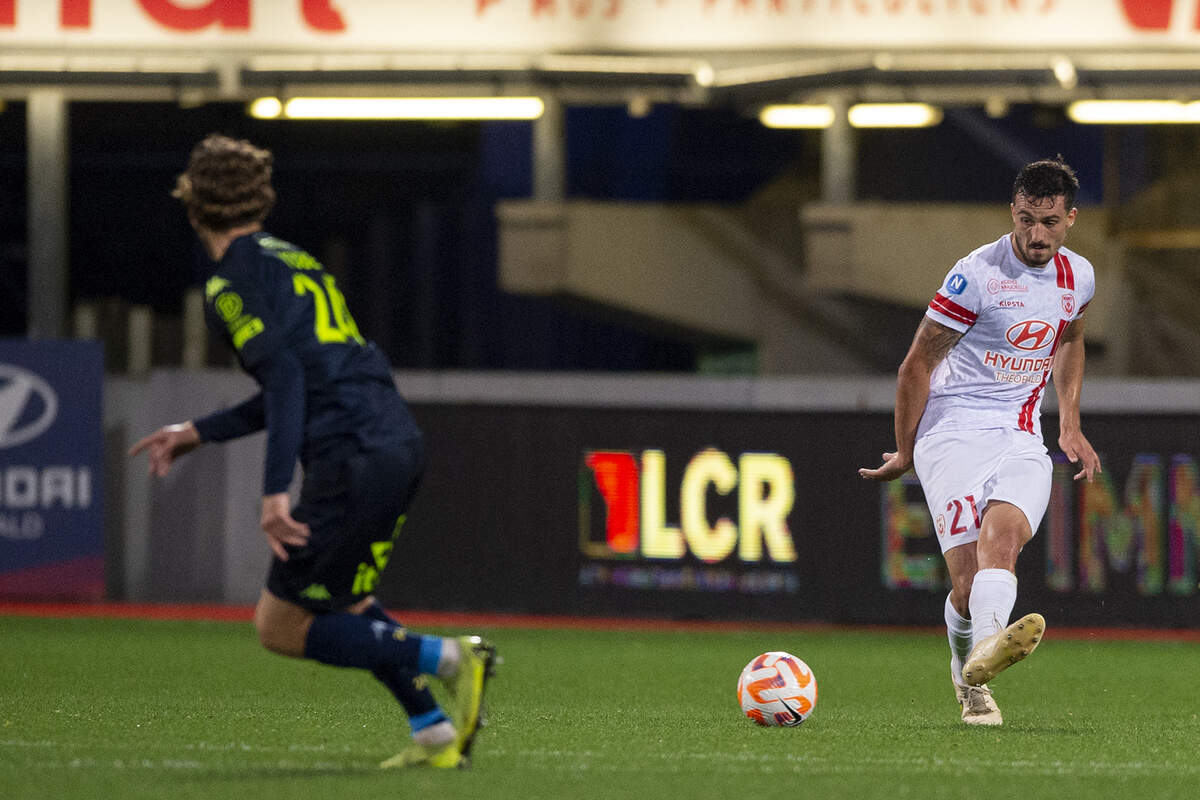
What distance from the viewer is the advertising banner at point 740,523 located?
43.4ft

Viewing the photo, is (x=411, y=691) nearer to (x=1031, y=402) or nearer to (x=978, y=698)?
(x=978, y=698)

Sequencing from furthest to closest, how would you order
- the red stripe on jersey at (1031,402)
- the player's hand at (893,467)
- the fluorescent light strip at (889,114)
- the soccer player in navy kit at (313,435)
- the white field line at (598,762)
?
1. the fluorescent light strip at (889,114)
2. the player's hand at (893,467)
3. the red stripe on jersey at (1031,402)
4. the white field line at (598,762)
5. the soccer player in navy kit at (313,435)

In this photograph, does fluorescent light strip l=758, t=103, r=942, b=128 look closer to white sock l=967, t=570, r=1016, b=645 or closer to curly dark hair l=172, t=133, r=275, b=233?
white sock l=967, t=570, r=1016, b=645

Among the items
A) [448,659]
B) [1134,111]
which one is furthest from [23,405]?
[1134,111]

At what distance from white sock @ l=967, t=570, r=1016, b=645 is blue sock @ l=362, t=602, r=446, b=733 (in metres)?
2.11

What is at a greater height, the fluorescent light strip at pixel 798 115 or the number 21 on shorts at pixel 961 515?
the fluorescent light strip at pixel 798 115

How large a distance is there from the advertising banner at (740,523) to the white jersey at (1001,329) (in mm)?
6172

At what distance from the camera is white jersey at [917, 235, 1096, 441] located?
7.00m

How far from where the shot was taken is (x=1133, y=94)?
1895cm

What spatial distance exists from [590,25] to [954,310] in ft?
43.0

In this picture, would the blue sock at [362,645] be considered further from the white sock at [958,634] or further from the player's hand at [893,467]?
the white sock at [958,634]

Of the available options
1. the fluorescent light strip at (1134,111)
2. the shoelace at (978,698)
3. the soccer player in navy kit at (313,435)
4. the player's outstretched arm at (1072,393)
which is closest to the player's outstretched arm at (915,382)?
the player's outstretched arm at (1072,393)

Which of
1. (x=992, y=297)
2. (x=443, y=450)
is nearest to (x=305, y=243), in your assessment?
(x=443, y=450)

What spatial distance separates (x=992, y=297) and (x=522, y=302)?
18414mm
